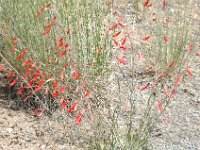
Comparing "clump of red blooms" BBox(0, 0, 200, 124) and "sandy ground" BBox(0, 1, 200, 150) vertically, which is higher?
"clump of red blooms" BBox(0, 0, 200, 124)

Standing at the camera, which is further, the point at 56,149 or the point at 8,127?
the point at 8,127

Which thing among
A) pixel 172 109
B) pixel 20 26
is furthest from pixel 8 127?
pixel 172 109

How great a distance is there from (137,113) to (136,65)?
28.9 inches

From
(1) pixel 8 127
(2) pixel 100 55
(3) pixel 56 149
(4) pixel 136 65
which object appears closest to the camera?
(3) pixel 56 149

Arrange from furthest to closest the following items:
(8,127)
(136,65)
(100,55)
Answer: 1. (136,65)
2. (100,55)
3. (8,127)

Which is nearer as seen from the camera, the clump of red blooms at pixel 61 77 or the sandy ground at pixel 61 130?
the clump of red blooms at pixel 61 77

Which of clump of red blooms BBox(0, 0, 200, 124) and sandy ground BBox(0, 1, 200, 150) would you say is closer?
clump of red blooms BBox(0, 0, 200, 124)

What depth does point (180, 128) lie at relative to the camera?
2.77 metres

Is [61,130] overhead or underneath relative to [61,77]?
underneath

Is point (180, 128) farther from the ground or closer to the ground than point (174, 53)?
closer to the ground

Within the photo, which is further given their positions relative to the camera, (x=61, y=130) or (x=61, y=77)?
(x=61, y=130)

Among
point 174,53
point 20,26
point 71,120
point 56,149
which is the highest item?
point 20,26

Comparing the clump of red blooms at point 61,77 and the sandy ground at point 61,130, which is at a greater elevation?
the clump of red blooms at point 61,77

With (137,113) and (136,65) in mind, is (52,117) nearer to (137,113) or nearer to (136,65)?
(137,113)
